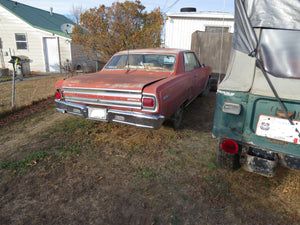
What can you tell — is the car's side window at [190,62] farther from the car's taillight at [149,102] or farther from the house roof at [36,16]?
the house roof at [36,16]

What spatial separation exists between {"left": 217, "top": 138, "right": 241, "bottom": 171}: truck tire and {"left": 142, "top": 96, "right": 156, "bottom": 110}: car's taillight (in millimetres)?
1090

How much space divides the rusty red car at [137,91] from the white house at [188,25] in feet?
20.5

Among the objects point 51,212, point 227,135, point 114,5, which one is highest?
point 114,5

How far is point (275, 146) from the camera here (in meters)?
2.04

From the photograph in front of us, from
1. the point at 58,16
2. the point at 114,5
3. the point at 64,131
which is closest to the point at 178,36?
the point at 114,5

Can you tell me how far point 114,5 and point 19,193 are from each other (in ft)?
32.6

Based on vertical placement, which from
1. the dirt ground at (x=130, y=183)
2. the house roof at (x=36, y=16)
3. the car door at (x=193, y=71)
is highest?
the house roof at (x=36, y=16)

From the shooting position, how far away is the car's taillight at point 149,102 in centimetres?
291

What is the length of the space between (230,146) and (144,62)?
2.68 m

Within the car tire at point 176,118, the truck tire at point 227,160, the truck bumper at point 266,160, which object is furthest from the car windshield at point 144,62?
the truck bumper at point 266,160

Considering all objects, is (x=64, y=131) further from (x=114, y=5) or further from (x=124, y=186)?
(x=114, y=5)

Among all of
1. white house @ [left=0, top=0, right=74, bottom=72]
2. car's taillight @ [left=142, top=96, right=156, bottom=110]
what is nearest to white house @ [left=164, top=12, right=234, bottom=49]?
white house @ [left=0, top=0, right=74, bottom=72]

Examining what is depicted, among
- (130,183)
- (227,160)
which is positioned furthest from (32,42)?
(227,160)

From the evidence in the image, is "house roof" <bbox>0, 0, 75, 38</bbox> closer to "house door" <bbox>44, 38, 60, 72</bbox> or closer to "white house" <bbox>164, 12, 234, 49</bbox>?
"house door" <bbox>44, 38, 60, 72</bbox>
